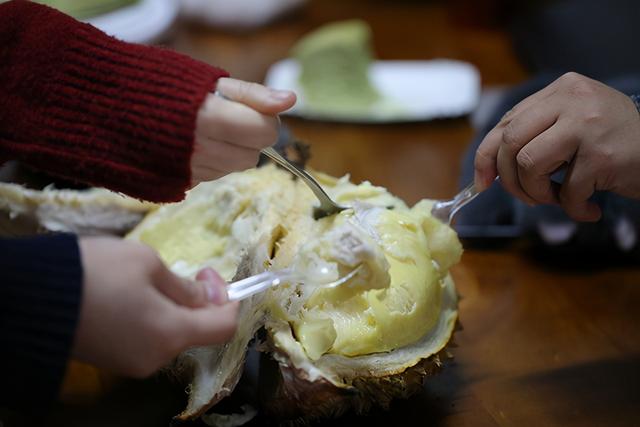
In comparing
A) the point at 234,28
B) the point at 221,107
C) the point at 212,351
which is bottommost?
the point at 234,28

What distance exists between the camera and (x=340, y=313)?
504mm

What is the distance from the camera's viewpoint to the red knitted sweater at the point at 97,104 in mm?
453

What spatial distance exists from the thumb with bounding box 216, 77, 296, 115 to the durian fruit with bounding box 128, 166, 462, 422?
87 millimetres

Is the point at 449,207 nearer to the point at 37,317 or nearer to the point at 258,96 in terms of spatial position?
the point at 258,96

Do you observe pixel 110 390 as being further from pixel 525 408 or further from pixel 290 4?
pixel 290 4

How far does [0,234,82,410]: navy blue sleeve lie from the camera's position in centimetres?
35

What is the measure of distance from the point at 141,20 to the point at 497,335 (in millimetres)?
775

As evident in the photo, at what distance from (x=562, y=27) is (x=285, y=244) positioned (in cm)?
81

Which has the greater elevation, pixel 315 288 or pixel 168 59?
pixel 168 59

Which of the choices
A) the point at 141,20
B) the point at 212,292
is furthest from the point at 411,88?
the point at 212,292

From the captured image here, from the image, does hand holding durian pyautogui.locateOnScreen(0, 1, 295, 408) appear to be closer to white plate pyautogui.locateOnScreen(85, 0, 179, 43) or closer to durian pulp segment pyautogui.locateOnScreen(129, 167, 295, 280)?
durian pulp segment pyautogui.locateOnScreen(129, 167, 295, 280)

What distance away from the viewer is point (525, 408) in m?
0.55

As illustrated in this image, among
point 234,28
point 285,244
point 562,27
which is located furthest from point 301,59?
point 285,244

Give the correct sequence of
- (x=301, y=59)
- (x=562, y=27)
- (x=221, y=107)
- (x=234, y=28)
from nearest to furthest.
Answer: (x=221, y=107), (x=301, y=59), (x=562, y=27), (x=234, y=28)
